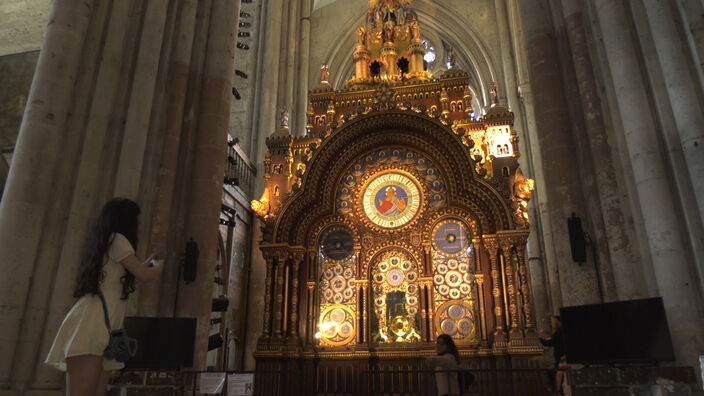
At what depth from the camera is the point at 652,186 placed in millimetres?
5586

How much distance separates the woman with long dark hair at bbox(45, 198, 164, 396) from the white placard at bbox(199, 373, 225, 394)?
3187mm

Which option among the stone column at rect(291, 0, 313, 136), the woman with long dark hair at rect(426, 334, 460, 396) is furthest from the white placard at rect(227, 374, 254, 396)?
the stone column at rect(291, 0, 313, 136)

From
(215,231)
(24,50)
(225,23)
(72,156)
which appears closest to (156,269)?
(72,156)

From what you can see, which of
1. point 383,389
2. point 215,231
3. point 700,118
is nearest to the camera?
point 700,118

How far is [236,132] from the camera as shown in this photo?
663 inches

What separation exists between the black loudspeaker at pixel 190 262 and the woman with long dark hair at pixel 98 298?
394 cm

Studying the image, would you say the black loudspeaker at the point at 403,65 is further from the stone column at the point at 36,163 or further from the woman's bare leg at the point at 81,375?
the woman's bare leg at the point at 81,375

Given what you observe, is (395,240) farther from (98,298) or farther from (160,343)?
(98,298)

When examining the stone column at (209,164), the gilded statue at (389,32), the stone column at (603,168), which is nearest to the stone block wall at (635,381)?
the stone column at (603,168)

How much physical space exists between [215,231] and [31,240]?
2.70m

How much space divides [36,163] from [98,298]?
3.76 m

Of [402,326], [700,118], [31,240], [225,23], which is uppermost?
[225,23]

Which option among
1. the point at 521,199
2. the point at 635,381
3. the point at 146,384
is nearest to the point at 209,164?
the point at 146,384

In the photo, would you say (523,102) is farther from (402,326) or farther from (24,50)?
(24,50)
